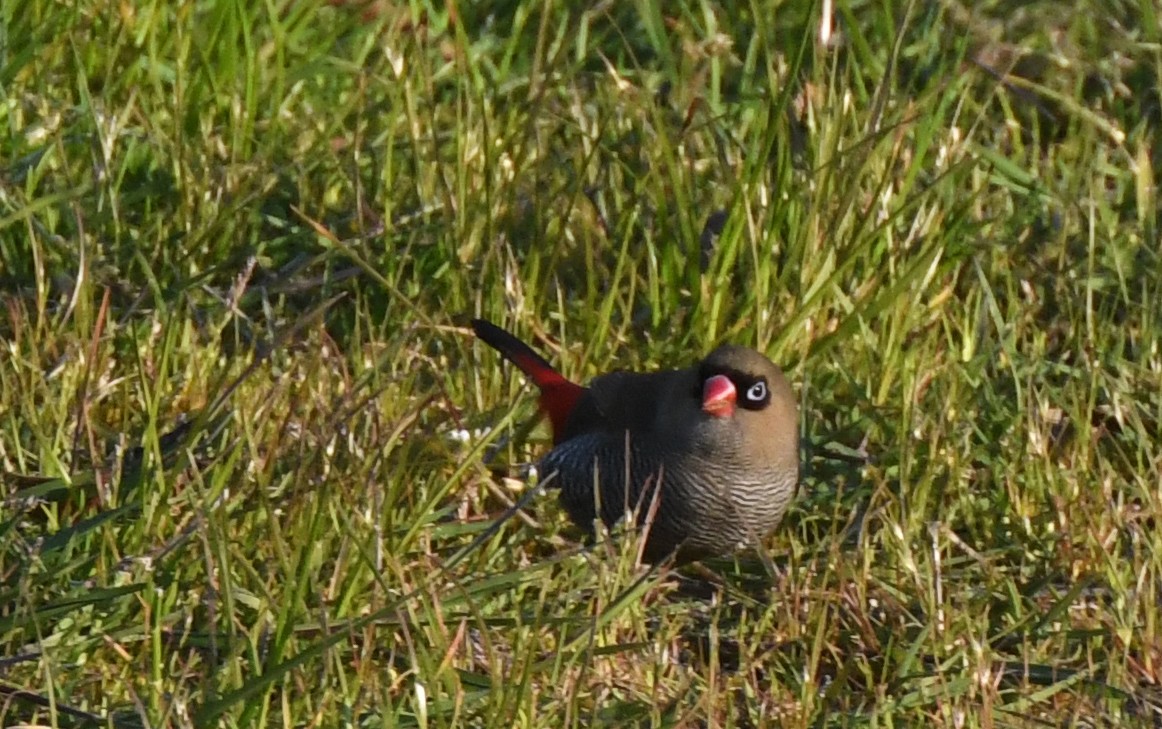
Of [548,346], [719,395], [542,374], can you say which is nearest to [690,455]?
[719,395]

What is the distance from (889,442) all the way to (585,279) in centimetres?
92

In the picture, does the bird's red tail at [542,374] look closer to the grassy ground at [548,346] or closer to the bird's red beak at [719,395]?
the grassy ground at [548,346]

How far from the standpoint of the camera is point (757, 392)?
14.9ft

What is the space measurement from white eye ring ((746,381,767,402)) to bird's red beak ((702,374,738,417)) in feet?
0.09

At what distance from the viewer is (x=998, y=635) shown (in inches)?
152

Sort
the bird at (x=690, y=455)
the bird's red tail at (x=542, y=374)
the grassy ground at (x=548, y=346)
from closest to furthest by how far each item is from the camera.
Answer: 1. the grassy ground at (x=548, y=346)
2. the bird at (x=690, y=455)
3. the bird's red tail at (x=542, y=374)

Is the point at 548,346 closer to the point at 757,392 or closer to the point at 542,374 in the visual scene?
the point at 542,374

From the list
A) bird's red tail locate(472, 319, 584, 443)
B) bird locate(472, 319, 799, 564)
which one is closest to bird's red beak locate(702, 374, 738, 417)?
bird locate(472, 319, 799, 564)

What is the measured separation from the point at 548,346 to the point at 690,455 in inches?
23.2

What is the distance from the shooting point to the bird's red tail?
4.86 metres

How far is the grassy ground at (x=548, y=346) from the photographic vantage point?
3662mm

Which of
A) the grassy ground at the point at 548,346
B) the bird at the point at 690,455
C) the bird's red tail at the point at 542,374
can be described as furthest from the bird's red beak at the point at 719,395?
the bird's red tail at the point at 542,374

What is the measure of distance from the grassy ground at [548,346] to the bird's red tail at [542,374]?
0.11m

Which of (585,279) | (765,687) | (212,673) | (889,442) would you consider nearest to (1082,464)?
(889,442)
